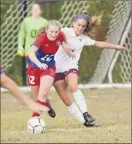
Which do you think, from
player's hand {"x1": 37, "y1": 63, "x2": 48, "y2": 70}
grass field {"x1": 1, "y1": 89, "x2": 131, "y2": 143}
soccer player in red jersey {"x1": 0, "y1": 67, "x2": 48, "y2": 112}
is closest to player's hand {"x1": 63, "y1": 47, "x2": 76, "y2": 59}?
player's hand {"x1": 37, "y1": 63, "x2": 48, "y2": 70}

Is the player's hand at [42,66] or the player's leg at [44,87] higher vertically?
the player's hand at [42,66]

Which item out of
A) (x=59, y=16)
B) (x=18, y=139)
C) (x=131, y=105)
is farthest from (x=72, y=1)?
(x=18, y=139)

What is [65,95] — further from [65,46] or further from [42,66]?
[42,66]

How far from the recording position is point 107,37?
15.8 meters

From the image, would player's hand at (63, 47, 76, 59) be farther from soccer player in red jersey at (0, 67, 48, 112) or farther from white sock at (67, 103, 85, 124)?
soccer player in red jersey at (0, 67, 48, 112)

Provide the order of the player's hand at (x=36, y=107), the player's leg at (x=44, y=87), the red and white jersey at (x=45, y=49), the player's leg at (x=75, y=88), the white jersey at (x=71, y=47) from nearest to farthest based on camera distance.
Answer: the player's hand at (x=36, y=107) → the player's leg at (x=44, y=87) → the red and white jersey at (x=45, y=49) → the player's leg at (x=75, y=88) → the white jersey at (x=71, y=47)

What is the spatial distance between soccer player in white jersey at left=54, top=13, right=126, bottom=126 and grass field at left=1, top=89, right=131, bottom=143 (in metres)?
0.21

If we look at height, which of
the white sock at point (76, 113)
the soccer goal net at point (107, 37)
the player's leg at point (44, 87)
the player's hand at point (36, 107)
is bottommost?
the soccer goal net at point (107, 37)

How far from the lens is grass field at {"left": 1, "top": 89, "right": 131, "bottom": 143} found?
7.78 m

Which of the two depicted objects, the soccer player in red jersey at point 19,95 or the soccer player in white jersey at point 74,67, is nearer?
the soccer player in red jersey at point 19,95

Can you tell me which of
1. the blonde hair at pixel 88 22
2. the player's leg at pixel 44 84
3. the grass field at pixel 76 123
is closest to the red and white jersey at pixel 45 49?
the player's leg at pixel 44 84

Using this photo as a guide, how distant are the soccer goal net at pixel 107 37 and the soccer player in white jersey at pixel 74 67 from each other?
6456 millimetres

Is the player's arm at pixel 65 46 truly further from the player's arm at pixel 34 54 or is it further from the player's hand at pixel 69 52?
the player's arm at pixel 34 54

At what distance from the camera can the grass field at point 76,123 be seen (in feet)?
25.5
